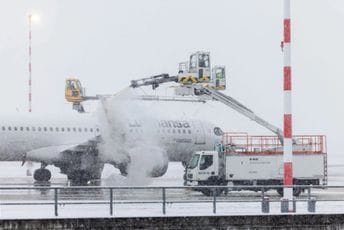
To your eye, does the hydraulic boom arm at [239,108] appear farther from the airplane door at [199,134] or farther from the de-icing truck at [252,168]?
the airplane door at [199,134]

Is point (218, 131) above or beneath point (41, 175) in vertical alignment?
above

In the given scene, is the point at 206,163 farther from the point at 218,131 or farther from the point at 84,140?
the point at 84,140

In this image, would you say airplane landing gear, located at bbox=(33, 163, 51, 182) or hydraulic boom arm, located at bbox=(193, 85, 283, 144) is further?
airplane landing gear, located at bbox=(33, 163, 51, 182)

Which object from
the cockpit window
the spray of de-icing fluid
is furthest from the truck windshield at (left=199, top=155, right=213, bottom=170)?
the cockpit window

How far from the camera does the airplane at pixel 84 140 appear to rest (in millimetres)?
49000

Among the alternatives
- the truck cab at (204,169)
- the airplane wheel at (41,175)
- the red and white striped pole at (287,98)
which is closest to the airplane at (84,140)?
the airplane wheel at (41,175)

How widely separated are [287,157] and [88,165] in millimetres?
25649

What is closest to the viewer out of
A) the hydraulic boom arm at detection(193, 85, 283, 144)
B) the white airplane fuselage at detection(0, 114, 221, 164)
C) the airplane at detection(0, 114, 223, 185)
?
the hydraulic boom arm at detection(193, 85, 283, 144)

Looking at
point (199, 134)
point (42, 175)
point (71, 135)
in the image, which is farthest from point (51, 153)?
point (199, 134)

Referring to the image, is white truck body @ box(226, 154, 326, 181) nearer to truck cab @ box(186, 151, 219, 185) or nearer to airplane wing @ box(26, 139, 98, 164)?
truck cab @ box(186, 151, 219, 185)

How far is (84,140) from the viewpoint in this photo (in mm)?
52500

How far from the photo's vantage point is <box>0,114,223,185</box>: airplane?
49000mm

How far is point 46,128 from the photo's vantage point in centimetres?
5091

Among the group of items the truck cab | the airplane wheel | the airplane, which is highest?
the airplane
